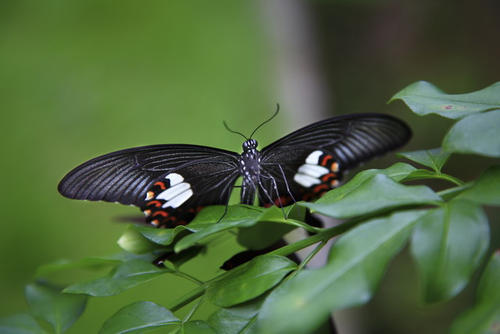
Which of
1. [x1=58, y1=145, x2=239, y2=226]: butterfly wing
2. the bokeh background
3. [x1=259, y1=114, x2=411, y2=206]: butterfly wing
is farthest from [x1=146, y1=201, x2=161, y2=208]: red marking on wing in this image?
the bokeh background

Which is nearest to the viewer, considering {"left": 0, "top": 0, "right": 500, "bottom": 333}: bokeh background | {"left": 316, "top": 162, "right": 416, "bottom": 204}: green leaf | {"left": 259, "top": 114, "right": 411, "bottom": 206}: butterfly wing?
{"left": 316, "top": 162, "right": 416, "bottom": 204}: green leaf

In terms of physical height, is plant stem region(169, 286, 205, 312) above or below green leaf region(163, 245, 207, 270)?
below

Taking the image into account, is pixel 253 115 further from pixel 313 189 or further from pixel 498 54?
pixel 313 189

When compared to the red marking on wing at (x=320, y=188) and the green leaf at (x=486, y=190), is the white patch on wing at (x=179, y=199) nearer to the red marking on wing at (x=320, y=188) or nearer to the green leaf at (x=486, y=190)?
the red marking on wing at (x=320, y=188)

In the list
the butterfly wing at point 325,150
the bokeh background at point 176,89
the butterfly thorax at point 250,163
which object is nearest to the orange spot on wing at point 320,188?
the butterfly wing at point 325,150

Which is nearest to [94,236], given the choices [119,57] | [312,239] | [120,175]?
[119,57]

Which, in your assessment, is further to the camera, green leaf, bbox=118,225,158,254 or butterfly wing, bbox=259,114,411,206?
butterfly wing, bbox=259,114,411,206

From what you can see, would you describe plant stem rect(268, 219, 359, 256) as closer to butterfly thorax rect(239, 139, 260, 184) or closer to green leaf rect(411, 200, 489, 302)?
green leaf rect(411, 200, 489, 302)

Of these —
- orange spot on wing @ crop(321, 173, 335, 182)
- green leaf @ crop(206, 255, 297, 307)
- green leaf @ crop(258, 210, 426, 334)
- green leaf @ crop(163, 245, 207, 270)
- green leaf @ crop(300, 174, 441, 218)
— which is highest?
green leaf @ crop(300, 174, 441, 218)

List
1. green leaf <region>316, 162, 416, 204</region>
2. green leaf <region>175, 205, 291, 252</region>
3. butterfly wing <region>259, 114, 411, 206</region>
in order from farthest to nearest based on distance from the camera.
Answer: butterfly wing <region>259, 114, 411, 206</region>
green leaf <region>316, 162, 416, 204</region>
green leaf <region>175, 205, 291, 252</region>
